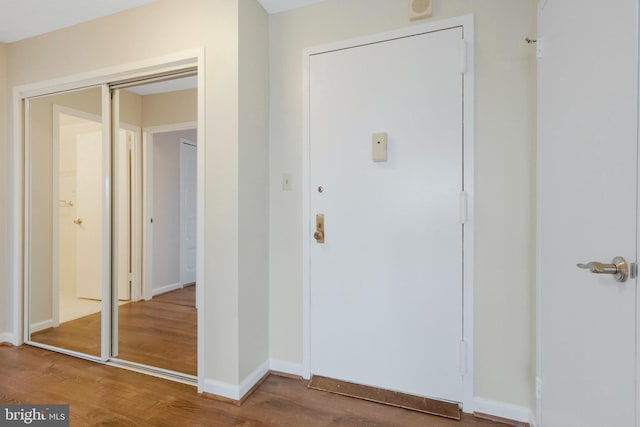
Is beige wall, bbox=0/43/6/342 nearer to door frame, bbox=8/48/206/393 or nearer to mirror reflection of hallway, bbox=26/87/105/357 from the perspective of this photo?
door frame, bbox=8/48/206/393

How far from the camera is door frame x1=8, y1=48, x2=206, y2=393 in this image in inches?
76.5

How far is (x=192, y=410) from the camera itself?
70.0 inches

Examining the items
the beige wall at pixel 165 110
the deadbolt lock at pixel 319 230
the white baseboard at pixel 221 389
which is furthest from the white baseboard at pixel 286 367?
the beige wall at pixel 165 110

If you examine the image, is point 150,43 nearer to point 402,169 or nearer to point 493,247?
point 402,169

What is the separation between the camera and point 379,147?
1877 millimetres

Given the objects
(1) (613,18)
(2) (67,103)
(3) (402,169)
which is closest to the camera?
(1) (613,18)

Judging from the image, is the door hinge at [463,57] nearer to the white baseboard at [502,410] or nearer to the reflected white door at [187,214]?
the white baseboard at [502,410]

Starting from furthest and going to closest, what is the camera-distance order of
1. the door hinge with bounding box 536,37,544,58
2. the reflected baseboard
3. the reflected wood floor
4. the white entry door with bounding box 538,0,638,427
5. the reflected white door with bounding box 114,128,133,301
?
the reflected white door with bounding box 114,128,133,301 → the reflected baseboard → the reflected wood floor → the door hinge with bounding box 536,37,544,58 → the white entry door with bounding box 538,0,638,427

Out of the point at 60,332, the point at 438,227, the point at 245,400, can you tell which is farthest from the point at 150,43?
the point at 60,332

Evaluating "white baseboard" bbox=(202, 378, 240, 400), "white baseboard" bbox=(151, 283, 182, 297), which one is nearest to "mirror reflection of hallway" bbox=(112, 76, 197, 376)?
"white baseboard" bbox=(151, 283, 182, 297)

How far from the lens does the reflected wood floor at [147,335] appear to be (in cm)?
235

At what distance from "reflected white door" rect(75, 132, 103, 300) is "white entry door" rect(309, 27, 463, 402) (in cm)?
182

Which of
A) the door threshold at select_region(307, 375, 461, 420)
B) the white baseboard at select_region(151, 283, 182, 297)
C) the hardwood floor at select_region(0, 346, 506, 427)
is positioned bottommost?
the hardwood floor at select_region(0, 346, 506, 427)

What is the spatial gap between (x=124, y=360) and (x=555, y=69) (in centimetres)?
315
